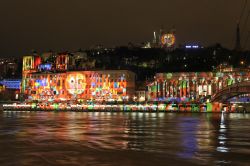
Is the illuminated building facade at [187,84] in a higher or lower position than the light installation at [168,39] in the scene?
lower

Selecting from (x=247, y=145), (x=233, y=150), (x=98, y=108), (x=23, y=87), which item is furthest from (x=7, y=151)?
(x=23, y=87)

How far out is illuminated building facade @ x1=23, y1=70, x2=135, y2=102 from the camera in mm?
152125

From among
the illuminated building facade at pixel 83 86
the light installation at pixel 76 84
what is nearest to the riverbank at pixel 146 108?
the illuminated building facade at pixel 83 86

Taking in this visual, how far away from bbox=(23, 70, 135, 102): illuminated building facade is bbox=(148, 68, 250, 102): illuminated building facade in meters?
9.69

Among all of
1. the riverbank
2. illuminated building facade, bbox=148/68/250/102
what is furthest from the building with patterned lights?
the riverbank

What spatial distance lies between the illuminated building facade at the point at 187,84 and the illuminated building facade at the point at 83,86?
31.8ft

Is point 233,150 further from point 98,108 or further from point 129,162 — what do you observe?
point 98,108

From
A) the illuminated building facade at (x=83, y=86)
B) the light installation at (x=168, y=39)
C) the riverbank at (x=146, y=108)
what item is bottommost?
the riverbank at (x=146, y=108)

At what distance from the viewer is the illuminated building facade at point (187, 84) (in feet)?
465

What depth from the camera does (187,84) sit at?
148 m

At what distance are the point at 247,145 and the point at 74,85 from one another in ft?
438

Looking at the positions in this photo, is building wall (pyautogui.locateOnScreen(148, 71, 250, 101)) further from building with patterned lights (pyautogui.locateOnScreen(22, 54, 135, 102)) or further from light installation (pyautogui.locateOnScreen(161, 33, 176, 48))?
light installation (pyautogui.locateOnScreen(161, 33, 176, 48))

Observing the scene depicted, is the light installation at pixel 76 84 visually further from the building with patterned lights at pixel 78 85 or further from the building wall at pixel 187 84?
the building wall at pixel 187 84

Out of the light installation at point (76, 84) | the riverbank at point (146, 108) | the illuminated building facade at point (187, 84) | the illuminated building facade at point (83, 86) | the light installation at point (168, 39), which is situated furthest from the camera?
the light installation at point (168, 39)
